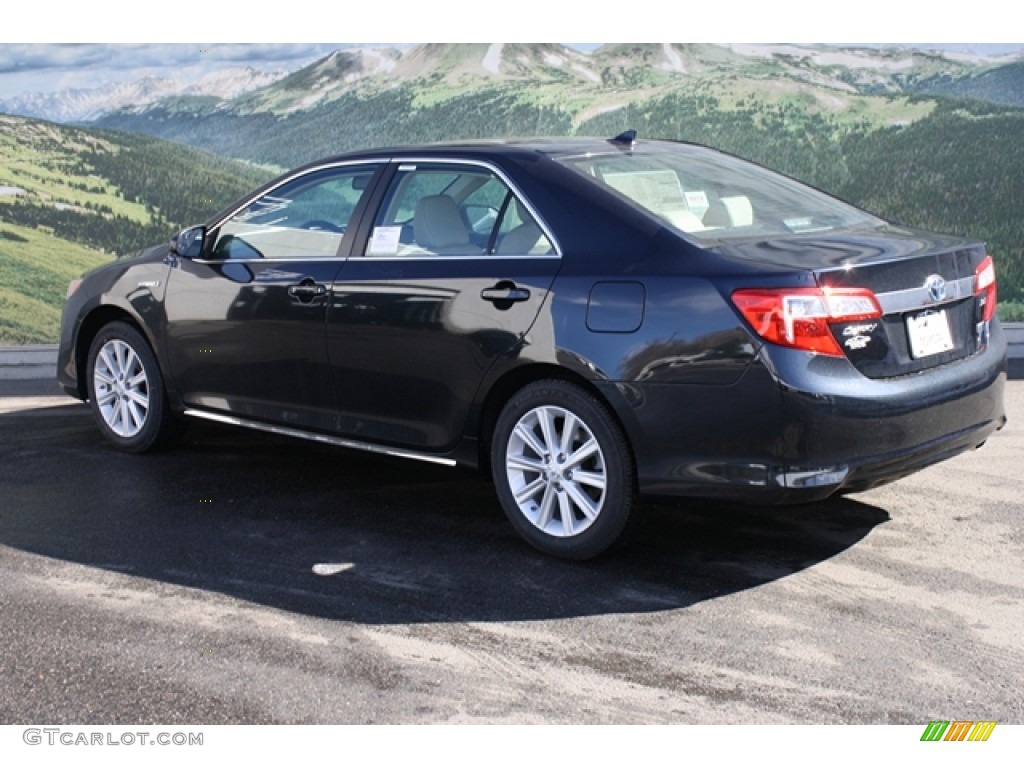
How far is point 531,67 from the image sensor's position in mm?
14898

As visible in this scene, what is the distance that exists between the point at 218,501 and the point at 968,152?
9.93 metres

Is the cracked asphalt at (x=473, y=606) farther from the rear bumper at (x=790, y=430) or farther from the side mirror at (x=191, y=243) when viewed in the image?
the side mirror at (x=191, y=243)

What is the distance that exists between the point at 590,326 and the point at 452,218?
100 cm

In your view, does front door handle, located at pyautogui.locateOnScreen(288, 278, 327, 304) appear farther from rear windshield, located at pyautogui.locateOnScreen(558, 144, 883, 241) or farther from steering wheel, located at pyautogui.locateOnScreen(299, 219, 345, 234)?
rear windshield, located at pyautogui.locateOnScreen(558, 144, 883, 241)

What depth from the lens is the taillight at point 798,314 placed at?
195 inches

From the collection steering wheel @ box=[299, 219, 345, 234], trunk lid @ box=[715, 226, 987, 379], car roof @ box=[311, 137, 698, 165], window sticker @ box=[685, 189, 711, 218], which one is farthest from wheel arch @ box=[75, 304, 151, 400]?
trunk lid @ box=[715, 226, 987, 379]

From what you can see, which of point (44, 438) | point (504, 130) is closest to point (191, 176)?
point (504, 130)

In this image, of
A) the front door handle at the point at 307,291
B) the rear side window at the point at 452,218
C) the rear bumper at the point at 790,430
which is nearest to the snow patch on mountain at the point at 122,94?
the front door handle at the point at 307,291

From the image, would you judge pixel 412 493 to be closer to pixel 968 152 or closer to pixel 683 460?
pixel 683 460

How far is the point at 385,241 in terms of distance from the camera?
6207 millimetres

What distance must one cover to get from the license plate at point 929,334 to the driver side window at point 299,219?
2476mm

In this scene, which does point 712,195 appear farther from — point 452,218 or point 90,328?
point 90,328

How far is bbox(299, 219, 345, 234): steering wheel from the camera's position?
645 cm
